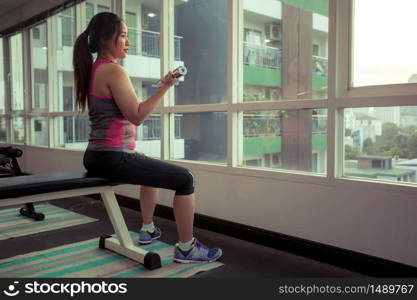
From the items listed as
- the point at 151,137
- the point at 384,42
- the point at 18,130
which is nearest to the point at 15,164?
the point at 151,137

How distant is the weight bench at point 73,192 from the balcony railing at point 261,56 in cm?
121

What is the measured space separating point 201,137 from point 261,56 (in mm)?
773

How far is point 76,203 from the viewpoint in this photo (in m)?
3.87

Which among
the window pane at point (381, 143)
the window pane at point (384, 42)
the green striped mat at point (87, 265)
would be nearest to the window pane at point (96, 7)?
the green striped mat at point (87, 265)

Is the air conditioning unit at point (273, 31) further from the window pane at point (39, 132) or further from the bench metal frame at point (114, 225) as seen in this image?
the window pane at point (39, 132)

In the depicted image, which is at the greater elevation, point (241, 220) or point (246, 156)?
point (246, 156)

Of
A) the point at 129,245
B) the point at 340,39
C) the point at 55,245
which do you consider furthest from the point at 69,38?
the point at 340,39

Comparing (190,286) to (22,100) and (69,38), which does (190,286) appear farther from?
(22,100)

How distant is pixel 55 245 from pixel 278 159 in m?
1.51

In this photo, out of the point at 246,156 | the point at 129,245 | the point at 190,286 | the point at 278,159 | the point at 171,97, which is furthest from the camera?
the point at 171,97

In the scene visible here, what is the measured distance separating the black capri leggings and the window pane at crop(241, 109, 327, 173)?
0.70 meters

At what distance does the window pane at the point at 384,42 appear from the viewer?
1.98 metres

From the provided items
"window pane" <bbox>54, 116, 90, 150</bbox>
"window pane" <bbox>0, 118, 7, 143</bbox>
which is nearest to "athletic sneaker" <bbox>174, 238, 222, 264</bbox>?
"window pane" <bbox>54, 116, 90, 150</bbox>

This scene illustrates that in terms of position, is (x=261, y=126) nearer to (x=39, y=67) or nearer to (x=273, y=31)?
(x=273, y=31)
